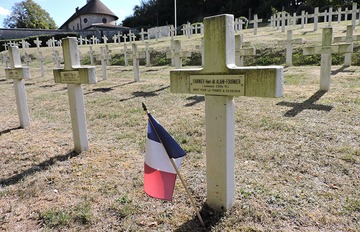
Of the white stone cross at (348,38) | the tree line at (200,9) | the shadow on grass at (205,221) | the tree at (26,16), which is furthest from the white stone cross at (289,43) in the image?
the tree at (26,16)

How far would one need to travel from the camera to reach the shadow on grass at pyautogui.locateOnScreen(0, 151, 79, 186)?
11.9 feet

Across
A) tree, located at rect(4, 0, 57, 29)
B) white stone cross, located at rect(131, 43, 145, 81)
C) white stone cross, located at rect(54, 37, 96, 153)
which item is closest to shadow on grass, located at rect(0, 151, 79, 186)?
white stone cross, located at rect(54, 37, 96, 153)

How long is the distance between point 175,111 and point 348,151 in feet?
11.8

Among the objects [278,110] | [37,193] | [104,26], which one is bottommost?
[37,193]

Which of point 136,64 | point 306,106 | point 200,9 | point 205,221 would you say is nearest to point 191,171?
point 205,221

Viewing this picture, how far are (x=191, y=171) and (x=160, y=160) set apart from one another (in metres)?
1.16

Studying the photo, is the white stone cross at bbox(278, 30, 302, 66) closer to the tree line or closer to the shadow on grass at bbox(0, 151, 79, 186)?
the shadow on grass at bbox(0, 151, 79, 186)

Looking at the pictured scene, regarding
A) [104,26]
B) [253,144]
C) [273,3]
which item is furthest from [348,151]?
[104,26]

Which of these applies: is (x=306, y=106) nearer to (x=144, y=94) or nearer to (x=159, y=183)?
(x=159, y=183)

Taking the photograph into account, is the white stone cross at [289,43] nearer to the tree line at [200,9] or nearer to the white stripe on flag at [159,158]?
the white stripe on flag at [159,158]

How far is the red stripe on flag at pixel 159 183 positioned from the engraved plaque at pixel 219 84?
0.81m

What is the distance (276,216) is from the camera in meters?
2.57

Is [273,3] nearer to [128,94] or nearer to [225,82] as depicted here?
[128,94]

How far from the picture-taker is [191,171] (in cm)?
356
